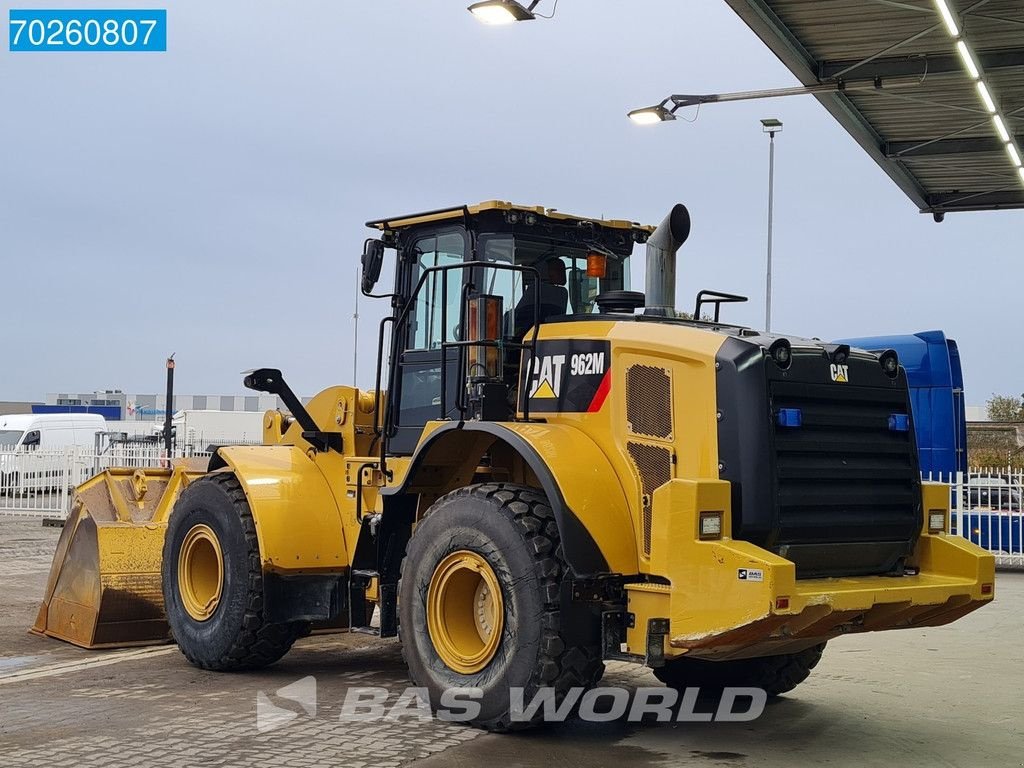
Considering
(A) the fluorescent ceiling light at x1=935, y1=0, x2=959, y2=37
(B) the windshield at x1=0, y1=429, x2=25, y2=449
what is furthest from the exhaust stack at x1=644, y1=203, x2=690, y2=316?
(B) the windshield at x1=0, y1=429, x2=25, y2=449

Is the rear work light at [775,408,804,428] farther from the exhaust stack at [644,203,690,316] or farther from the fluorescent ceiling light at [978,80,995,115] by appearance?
the fluorescent ceiling light at [978,80,995,115]

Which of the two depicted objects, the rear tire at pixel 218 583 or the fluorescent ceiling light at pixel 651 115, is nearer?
the rear tire at pixel 218 583

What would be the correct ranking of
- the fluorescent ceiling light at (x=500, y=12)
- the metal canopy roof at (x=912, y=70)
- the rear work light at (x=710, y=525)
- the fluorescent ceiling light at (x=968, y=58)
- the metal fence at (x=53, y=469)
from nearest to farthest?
the rear work light at (x=710, y=525) < the fluorescent ceiling light at (x=500, y=12) < the metal canopy roof at (x=912, y=70) < the fluorescent ceiling light at (x=968, y=58) < the metal fence at (x=53, y=469)

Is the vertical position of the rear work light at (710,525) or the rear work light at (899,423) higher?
the rear work light at (899,423)

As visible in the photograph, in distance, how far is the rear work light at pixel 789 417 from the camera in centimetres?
686

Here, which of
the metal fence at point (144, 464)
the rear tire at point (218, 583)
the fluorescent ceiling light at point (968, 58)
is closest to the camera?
the rear tire at point (218, 583)

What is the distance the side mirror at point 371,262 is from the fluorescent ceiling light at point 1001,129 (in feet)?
28.4

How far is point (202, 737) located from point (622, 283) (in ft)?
13.8

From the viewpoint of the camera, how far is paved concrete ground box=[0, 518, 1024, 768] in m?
6.68

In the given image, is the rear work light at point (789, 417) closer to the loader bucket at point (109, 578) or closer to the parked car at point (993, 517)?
the loader bucket at point (109, 578)

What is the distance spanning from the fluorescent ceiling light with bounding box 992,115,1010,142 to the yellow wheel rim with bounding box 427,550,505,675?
9.66 metres

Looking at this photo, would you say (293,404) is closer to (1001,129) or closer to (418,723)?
(418,723)

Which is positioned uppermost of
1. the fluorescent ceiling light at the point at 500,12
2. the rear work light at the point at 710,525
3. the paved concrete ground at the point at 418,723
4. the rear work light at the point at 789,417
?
the fluorescent ceiling light at the point at 500,12

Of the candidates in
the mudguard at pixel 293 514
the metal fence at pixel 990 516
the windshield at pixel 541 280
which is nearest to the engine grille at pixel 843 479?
the windshield at pixel 541 280
